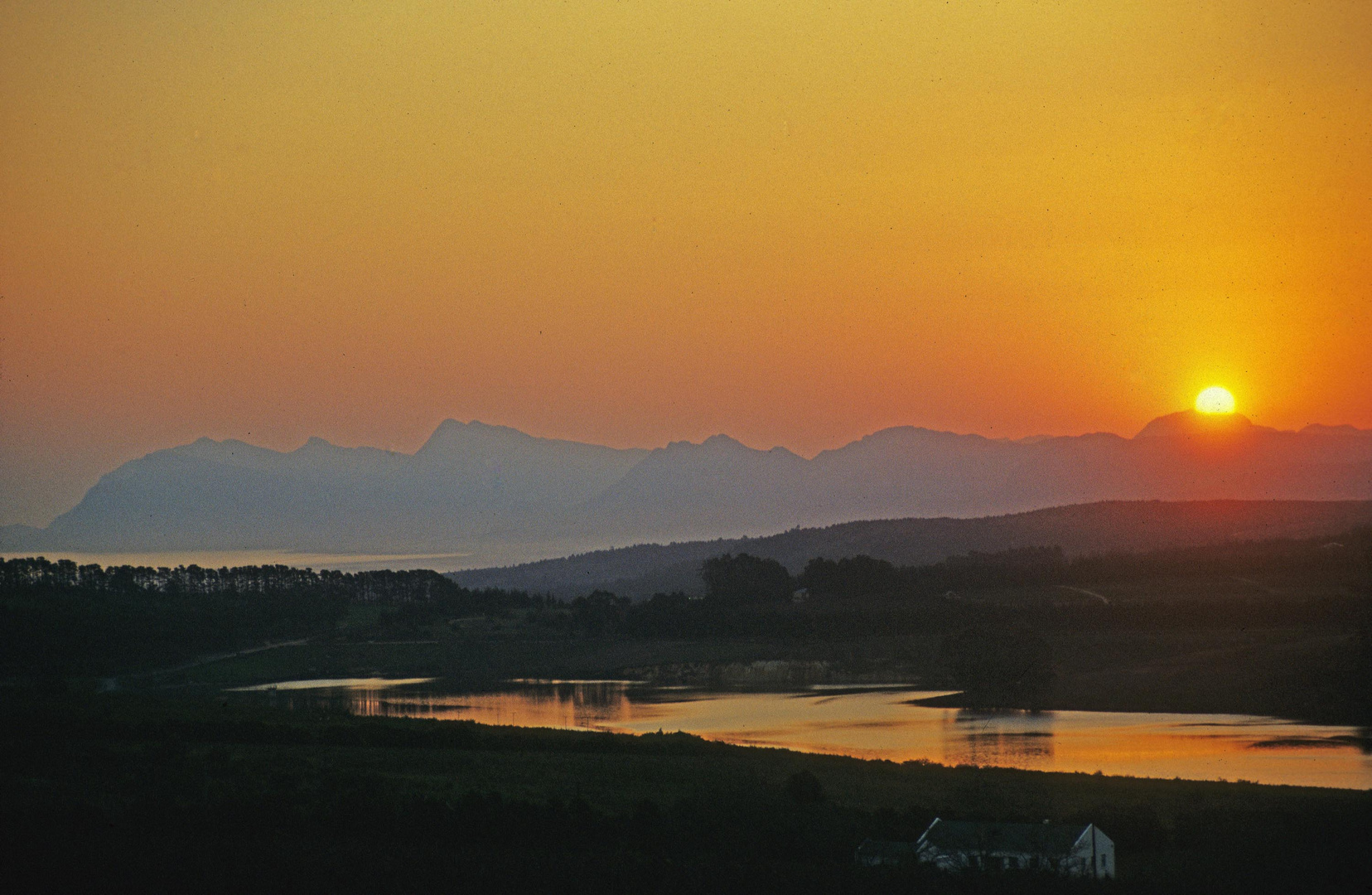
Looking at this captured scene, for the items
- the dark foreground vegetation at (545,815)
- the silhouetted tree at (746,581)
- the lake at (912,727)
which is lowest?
the lake at (912,727)

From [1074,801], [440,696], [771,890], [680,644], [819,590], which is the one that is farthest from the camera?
[819,590]

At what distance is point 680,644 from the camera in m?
128

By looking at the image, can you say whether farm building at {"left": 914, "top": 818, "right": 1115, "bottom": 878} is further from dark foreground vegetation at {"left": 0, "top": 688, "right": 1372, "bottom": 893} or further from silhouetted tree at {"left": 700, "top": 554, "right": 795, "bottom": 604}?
silhouetted tree at {"left": 700, "top": 554, "right": 795, "bottom": 604}

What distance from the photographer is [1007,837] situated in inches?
1265

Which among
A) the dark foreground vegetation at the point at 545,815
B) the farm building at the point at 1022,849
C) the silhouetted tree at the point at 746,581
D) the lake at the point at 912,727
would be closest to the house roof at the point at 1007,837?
the farm building at the point at 1022,849

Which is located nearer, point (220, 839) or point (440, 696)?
point (220, 839)

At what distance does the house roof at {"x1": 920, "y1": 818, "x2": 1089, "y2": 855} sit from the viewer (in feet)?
103

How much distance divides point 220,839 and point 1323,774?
128 feet

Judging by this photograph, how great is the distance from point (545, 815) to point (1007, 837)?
1325 cm

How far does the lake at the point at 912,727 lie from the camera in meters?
55.7

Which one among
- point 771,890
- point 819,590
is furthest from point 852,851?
point 819,590

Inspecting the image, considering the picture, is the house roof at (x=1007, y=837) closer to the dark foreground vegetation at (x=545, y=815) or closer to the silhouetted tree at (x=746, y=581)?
the dark foreground vegetation at (x=545, y=815)

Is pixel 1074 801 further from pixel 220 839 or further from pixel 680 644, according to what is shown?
pixel 680 644

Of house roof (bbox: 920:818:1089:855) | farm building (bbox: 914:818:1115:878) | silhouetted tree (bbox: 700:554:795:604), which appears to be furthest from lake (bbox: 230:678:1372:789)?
silhouetted tree (bbox: 700:554:795:604)
